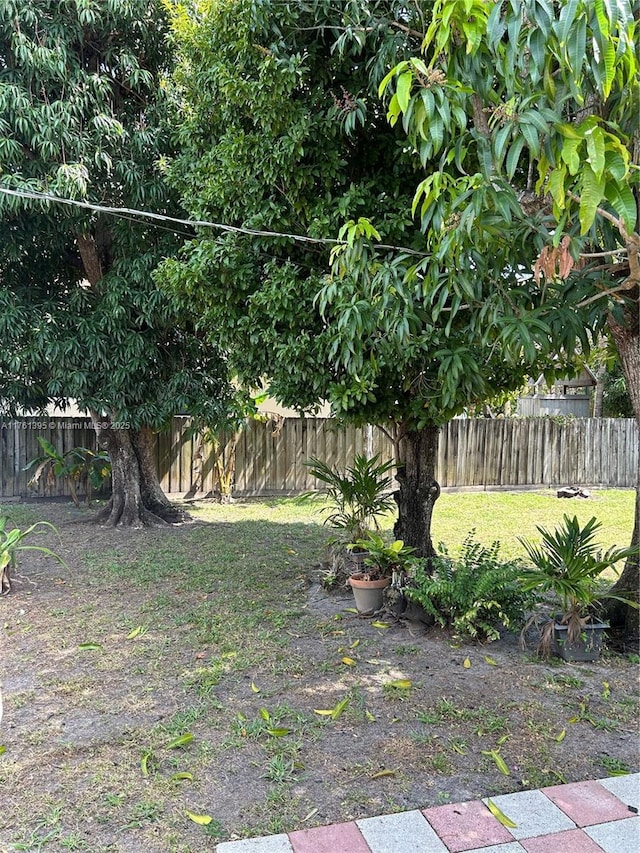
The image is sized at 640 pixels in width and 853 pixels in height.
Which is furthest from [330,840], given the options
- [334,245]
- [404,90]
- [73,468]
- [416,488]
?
[73,468]

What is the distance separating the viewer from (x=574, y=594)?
11.5 feet

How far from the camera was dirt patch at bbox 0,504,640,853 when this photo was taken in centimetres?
231

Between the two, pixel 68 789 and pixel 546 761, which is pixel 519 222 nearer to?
pixel 546 761

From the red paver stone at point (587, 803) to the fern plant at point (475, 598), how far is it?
1.41 metres

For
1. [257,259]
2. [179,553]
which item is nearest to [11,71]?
[257,259]

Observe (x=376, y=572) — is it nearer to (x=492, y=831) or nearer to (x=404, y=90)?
(x=492, y=831)

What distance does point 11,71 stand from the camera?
228 inches

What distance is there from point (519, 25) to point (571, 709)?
298cm

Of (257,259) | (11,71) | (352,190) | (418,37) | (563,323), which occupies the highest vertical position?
(11,71)

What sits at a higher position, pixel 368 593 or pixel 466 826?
pixel 368 593

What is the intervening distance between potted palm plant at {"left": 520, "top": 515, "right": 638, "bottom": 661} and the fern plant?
17cm

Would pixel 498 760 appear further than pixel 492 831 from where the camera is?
Yes

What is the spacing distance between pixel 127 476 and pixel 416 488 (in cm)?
427

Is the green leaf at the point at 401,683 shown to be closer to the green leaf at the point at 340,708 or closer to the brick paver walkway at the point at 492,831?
the green leaf at the point at 340,708
